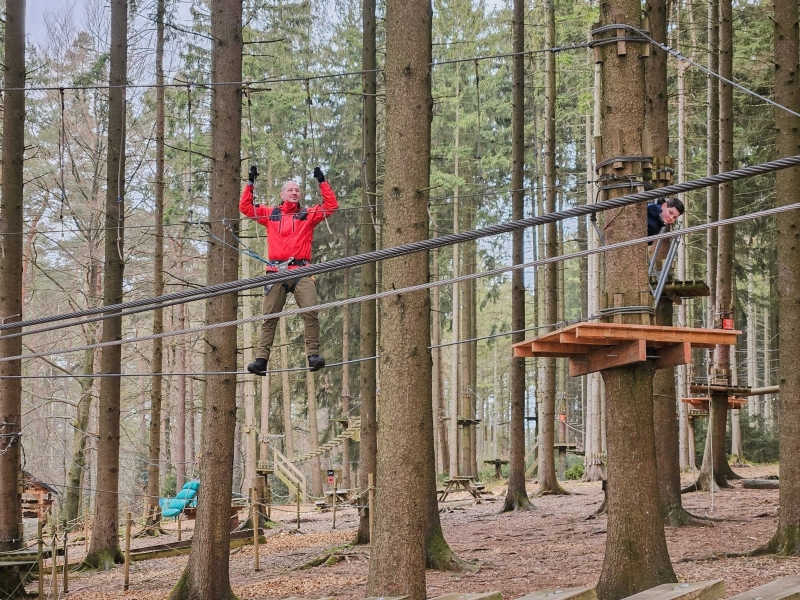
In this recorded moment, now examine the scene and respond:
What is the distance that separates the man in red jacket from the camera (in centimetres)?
788

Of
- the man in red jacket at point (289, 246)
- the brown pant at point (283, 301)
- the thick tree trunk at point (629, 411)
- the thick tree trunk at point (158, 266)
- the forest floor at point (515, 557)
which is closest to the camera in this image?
the thick tree trunk at point (629, 411)

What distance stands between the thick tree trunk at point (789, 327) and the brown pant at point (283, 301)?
4.24 m

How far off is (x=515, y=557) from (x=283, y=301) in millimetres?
4321

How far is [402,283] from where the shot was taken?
278 inches

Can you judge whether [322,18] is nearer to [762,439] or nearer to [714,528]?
[762,439]

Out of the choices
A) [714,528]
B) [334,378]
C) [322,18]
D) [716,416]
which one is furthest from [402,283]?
[334,378]

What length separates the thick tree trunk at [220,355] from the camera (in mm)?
8977

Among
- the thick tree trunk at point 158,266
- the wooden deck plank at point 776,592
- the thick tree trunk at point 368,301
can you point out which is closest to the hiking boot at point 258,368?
the wooden deck plank at point 776,592

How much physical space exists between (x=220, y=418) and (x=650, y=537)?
441 centimetres

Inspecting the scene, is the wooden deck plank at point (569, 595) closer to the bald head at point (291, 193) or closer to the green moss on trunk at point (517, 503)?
the bald head at point (291, 193)

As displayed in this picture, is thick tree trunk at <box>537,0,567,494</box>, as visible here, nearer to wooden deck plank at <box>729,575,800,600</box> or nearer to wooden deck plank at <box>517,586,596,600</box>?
wooden deck plank at <box>729,575,800,600</box>

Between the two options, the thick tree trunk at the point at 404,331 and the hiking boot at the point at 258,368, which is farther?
the hiking boot at the point at 258,368

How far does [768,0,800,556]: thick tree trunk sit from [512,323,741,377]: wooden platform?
7.49ft

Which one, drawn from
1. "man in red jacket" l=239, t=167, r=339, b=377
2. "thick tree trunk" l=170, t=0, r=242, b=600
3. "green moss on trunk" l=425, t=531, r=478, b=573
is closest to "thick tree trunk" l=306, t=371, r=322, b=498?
"green moss on trunk" l=425, t=531, r=478, b=573
